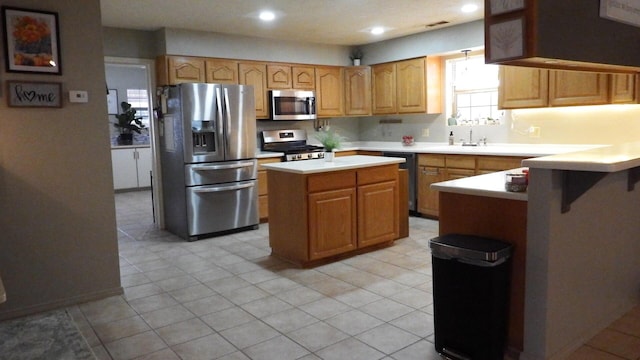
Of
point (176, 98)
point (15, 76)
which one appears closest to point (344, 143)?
point (176, 98)

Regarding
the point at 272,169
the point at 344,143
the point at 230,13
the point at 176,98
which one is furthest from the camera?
the point at 344,143

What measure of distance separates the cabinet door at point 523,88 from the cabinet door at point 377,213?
1761 mm

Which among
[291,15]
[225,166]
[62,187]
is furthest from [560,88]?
[62,187]

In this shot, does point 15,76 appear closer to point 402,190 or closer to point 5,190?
point 5,190

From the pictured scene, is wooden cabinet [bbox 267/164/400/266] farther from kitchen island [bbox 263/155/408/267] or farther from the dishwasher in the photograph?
the dishwasher

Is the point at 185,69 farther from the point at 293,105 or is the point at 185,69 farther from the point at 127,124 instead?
the point at 127,124

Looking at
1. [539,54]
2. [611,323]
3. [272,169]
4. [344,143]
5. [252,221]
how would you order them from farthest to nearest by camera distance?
[344,143], [252,221], [272,169], [611,323], [539,54]

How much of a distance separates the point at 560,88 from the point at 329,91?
301cm

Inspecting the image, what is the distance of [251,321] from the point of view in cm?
294

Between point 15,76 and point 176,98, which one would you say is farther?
point 176,98

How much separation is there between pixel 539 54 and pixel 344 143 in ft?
16.9

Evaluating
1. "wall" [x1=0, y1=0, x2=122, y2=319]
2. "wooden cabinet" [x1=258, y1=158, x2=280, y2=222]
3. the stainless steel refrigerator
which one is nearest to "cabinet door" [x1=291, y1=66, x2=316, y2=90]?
the stainless steel refrigerator

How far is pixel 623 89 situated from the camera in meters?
4.32

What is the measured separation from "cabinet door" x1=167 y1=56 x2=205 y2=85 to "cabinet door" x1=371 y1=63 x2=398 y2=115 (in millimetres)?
2463
